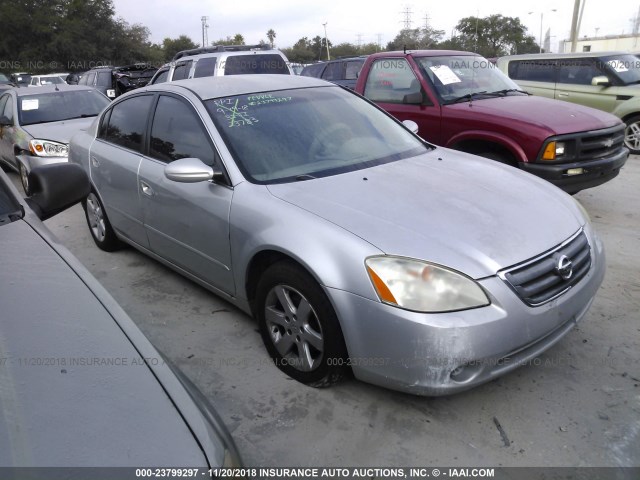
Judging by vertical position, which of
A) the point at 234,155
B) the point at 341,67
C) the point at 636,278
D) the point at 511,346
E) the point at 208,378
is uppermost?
the point at 341,67

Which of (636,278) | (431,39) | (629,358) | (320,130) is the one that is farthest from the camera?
(431,39)

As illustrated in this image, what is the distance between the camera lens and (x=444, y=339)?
86.8 inches

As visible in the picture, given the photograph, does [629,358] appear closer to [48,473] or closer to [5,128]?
[48,473]

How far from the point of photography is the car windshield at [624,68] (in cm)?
853

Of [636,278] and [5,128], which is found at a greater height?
[5,128]

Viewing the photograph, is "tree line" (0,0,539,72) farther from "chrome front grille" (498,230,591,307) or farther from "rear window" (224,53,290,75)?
"chrome front grille" (498,230,591,307)

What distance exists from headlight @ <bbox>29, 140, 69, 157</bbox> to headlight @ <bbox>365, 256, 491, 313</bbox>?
5.94 meters

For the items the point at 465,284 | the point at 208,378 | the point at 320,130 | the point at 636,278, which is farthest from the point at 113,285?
the point at 636,278

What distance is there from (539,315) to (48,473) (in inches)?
79.7

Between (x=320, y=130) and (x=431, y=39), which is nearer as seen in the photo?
(x=320, y=130)

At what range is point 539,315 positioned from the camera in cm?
237

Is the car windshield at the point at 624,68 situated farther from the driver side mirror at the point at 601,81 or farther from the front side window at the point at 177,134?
the front side window at the point at 177,134

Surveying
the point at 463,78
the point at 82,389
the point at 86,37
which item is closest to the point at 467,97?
the point at 463,78

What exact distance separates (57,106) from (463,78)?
19.5 ft
